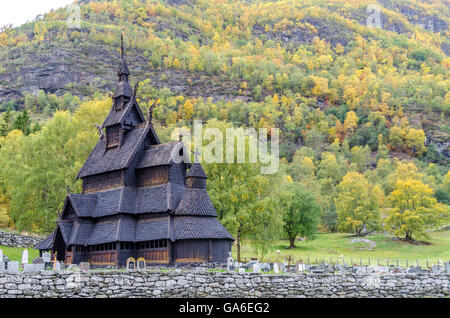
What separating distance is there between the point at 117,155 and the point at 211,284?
1636 centimetres

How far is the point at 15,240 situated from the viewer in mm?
47094

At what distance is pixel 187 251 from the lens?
1494 inches

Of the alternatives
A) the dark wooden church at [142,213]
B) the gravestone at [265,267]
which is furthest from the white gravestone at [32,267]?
the gravestone at [265,267]

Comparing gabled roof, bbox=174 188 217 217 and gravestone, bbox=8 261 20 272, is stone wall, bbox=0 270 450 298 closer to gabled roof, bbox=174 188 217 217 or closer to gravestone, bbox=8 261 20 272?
gravestone, bbox=8 261 20 272

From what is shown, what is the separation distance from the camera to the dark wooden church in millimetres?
38188

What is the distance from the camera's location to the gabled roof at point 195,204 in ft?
127

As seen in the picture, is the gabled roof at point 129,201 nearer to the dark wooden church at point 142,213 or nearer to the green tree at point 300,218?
the dark wooden church at point 142,213

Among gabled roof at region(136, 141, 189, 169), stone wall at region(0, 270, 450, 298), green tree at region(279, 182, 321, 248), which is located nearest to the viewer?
stone wall at region(0, 270, 450, 298)

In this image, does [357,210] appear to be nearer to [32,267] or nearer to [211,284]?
[211,284]

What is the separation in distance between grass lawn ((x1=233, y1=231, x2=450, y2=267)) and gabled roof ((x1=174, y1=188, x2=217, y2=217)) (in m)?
23.0

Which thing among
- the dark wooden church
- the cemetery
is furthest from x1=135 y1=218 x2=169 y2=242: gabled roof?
the cemetery

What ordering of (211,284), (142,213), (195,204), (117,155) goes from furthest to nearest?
(117,155), (142,213), (195,204), (211,284)

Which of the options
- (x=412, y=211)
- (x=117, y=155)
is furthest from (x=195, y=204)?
(x=412, y=211)

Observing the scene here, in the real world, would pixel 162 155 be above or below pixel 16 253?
above
